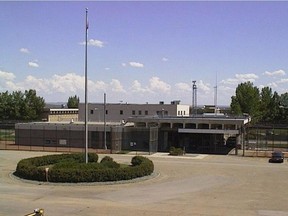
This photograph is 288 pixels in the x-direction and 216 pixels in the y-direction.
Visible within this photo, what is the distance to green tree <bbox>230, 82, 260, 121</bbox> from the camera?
96812 mm

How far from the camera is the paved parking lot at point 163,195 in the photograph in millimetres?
21750

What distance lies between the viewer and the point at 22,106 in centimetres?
10975

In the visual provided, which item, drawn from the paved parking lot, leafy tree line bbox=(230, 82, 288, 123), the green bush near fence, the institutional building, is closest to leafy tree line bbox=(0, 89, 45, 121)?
the institutional building

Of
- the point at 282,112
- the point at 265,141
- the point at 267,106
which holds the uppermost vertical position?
the point at 267,106

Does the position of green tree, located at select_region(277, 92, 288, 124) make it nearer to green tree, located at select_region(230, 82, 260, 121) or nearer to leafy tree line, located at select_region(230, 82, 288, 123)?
leafy tree line, located at select_region(230, 82, 288, 123)

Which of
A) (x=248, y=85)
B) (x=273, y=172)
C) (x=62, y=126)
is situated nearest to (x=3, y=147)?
(x=62, y=126)

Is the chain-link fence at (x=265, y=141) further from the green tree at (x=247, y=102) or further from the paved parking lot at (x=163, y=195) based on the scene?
the paved parking lot at (x=163, y=195)

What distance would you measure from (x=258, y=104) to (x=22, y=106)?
59903 millimetres

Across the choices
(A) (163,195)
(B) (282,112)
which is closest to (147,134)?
(A) (163,195)

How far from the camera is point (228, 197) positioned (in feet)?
84.9

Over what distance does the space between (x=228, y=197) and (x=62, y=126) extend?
4140 cm

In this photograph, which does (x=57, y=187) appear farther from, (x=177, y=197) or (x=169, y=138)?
(x=169, y=138)

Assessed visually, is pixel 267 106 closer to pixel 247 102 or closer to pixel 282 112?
pixel 282 112

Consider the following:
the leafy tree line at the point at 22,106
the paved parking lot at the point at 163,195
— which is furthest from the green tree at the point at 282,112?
the paved parking lot at the point at 163,195
